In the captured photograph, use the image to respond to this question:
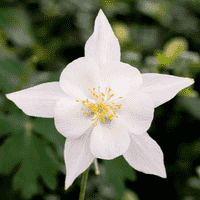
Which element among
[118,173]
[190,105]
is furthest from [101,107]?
[190,105]

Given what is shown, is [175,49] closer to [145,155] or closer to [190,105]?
[190,105]

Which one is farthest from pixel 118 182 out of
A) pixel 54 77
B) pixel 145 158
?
pixel 54 77

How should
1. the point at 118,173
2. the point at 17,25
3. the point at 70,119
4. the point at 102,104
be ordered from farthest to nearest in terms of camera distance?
the point at 17,25, the point at 118,173, the point at 102,104, the point at 70,119

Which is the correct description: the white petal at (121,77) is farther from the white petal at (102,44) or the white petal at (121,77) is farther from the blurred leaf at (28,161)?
the blurred leaf at (28,161)

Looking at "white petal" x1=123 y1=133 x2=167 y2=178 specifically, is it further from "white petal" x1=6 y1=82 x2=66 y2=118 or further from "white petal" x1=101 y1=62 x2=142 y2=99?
"white petal" x1=6 y1=82 x2=66 y2=118

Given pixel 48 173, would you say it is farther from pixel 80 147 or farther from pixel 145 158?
pixel 145 158

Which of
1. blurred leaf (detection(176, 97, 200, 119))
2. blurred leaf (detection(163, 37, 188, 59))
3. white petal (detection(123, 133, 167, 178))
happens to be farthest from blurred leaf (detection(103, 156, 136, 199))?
blurred leaf (detection(176, 97, 200, 119))
